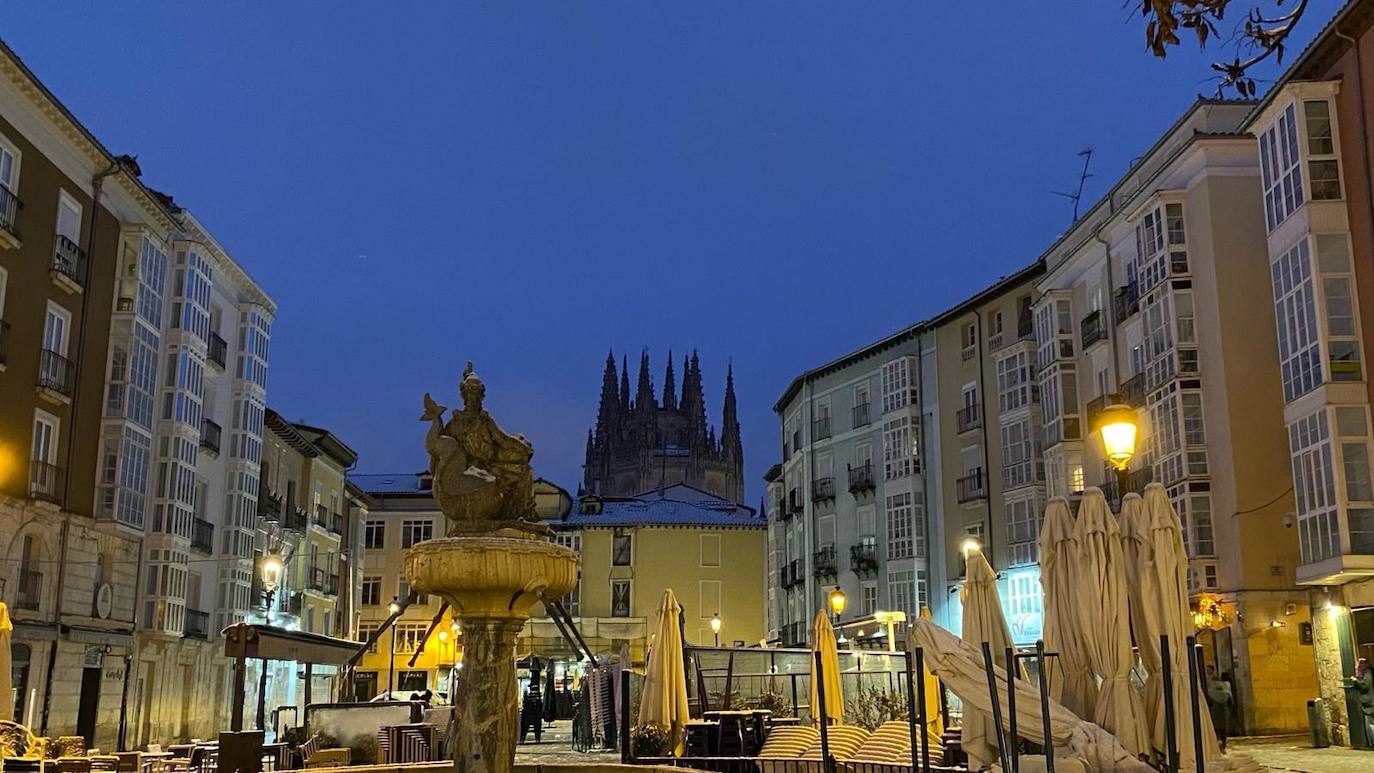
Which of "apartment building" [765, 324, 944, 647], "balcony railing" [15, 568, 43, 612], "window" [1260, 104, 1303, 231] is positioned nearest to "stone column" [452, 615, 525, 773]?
"window" [1260, 104, 1303, 231]

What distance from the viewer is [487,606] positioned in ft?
36.5

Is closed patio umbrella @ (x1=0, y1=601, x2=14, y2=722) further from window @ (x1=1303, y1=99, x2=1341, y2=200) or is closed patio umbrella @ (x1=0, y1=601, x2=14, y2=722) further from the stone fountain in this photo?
window @ (x1=1303, y1=99, x2=1341, y2=200)

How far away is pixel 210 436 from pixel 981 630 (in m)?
33.1

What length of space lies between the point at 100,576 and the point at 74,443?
13.3 ft

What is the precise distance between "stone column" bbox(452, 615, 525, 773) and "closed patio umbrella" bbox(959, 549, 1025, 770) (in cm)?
459

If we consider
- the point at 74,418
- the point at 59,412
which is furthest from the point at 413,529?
the point at 59,412

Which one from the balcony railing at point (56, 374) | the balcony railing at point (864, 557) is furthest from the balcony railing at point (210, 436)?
the balcony railing at point (864, 557)

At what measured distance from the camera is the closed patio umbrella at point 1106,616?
461 inches

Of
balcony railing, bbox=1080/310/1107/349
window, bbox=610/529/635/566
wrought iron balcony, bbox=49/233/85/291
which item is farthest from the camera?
window, bbox=610/529/635/566

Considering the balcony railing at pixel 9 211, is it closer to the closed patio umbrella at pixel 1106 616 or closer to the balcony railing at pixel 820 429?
the closed patio umbrella at pixel 1106 616

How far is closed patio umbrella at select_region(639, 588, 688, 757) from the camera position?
19953 millimetres

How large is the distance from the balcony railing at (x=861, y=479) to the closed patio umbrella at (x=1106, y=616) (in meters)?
37.8

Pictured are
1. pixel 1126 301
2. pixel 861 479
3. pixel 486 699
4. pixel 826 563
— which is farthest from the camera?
pixel 826 563

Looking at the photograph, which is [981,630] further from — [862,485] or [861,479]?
[861,479]
